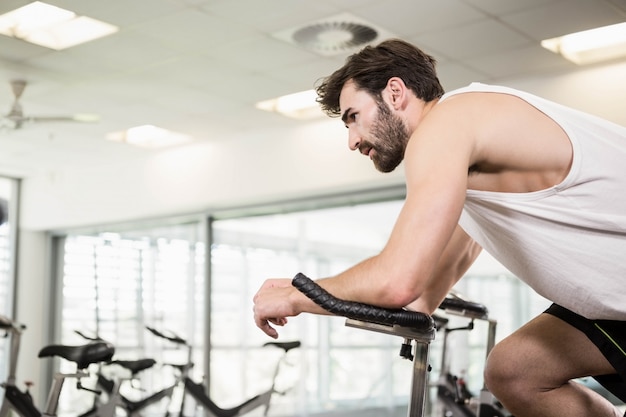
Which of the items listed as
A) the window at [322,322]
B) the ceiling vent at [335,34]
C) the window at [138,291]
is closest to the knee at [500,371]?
the ceiling vent at [335,34]

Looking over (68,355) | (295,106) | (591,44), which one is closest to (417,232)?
(68,355)

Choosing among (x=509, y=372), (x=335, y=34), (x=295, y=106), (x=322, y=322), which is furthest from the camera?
(x=322, y=322)

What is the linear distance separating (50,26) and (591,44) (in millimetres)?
3089

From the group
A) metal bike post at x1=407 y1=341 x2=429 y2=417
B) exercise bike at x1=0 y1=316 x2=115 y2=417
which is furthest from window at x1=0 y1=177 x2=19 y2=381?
metal bike post at x1=407 y1=341 x2=429 y2=417

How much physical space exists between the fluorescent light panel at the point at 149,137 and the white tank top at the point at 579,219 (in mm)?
5549

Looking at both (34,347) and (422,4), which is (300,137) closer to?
(422,4)

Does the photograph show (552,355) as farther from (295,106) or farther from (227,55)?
(295,106)

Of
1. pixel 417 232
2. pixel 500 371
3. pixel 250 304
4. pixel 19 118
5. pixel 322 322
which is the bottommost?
pixel 322 322

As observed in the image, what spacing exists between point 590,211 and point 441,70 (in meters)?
3.87

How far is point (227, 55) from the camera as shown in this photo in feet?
15.5

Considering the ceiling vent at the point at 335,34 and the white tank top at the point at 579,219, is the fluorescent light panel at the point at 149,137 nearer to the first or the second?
the ceiling vent at the point at 335,34

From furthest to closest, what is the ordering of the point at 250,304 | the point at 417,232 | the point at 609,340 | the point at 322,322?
the point at 250,304
the point at 322,322
the point at 609,340
the point at 417,232

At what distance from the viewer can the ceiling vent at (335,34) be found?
13.7 feet

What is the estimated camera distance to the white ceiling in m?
4.02
